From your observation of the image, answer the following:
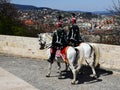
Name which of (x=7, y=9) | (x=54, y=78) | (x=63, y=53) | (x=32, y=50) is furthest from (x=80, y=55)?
(x=7, y=9)

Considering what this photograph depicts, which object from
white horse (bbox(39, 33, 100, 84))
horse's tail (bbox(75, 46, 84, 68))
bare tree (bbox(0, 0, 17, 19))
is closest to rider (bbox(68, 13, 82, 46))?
white horse (bbox(39, 33, 100, 84))

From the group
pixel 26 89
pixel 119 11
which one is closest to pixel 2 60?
pixel 26 89

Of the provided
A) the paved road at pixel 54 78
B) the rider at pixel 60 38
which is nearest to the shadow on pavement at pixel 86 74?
the paved road at pixel 54 78

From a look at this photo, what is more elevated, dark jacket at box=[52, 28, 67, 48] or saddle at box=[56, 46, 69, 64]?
dark jacket at box=[52, 28, 67, 48]

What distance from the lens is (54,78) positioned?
12719 millimetres

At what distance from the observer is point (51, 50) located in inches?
487

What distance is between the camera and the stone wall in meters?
13.5

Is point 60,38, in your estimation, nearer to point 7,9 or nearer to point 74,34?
point 74,34

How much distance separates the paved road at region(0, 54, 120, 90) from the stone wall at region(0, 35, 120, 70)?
41 cm

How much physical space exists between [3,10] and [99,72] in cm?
2295

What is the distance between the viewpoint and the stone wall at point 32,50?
44.3 ft

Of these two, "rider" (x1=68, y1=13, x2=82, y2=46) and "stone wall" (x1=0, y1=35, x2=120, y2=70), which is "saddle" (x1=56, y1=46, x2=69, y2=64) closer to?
"rider" (x1=68, y1=13, x2=82, y2=46)

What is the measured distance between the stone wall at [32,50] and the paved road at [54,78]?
0.41 m

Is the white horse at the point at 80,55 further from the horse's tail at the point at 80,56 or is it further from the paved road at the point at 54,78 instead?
the paved road at the point at 54,78
